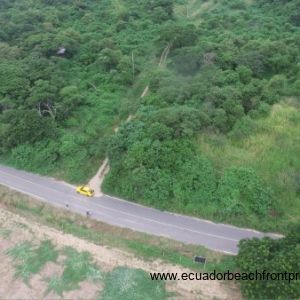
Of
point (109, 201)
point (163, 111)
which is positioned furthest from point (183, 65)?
point (109, 201)

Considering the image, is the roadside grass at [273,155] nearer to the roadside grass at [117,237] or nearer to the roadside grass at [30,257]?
the roadside grass at [117,237]

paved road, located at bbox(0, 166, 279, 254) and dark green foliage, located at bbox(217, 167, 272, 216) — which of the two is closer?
paved road, located at bbox(0, 166, 279, 254)

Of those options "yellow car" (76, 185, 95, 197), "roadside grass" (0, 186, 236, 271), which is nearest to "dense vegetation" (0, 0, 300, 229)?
"yellow car" (76, 185, 95, 197)

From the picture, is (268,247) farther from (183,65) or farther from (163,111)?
(183,65)

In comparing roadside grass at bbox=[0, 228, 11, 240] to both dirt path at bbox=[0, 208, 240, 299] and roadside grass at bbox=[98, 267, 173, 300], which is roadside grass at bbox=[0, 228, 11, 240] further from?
roadside grass at bbox=[98, 267, 173, 300]

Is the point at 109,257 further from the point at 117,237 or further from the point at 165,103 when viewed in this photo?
the point at 165,103
